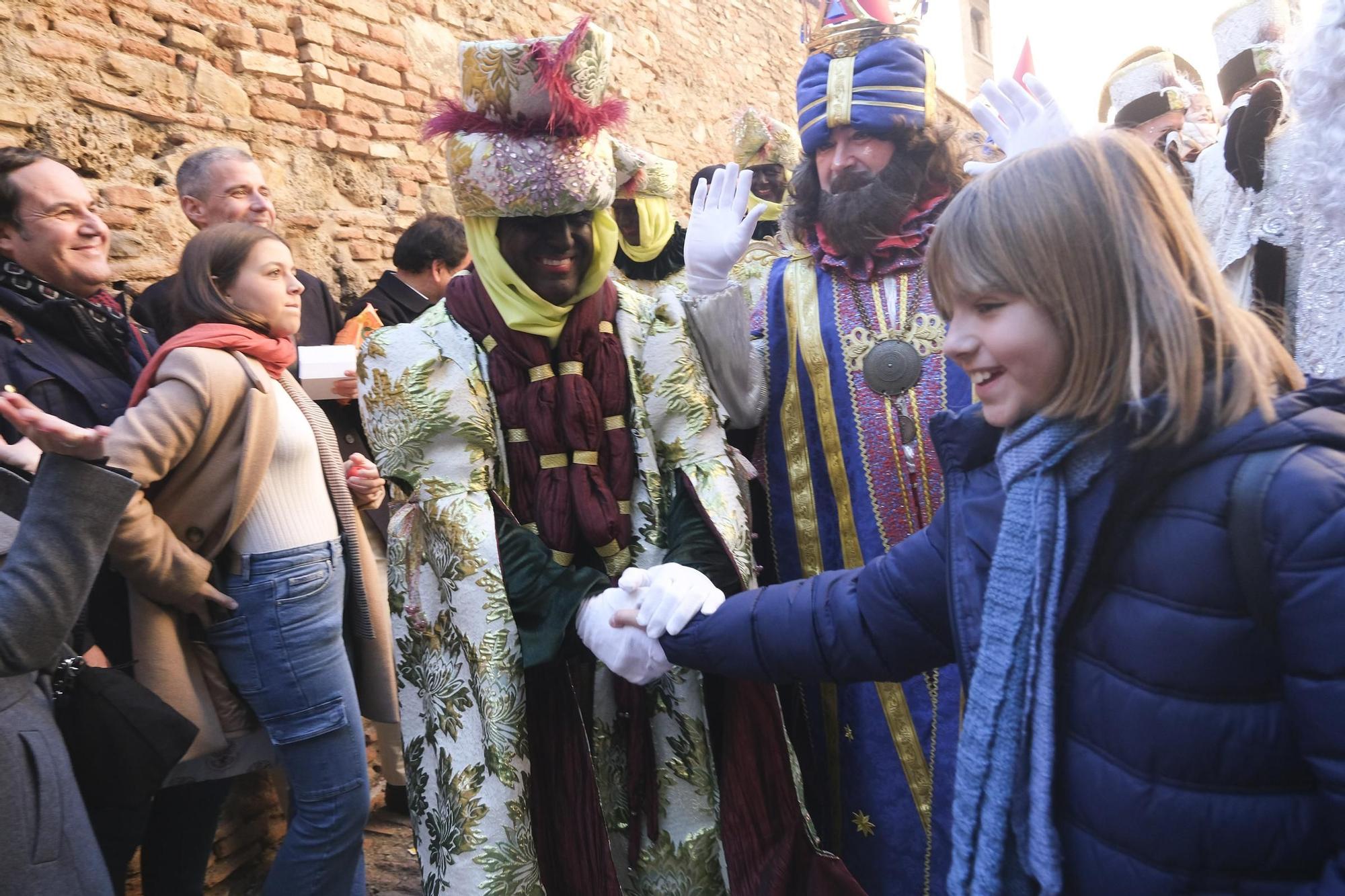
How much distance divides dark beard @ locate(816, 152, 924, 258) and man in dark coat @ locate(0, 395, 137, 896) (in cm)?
168

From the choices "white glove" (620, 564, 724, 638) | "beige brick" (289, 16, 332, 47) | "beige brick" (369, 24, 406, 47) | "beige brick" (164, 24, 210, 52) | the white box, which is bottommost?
"white glove" (620, 564, 724, 638)

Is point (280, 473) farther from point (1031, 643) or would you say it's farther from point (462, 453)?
point (1031, 643)

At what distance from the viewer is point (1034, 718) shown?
4.04 feet

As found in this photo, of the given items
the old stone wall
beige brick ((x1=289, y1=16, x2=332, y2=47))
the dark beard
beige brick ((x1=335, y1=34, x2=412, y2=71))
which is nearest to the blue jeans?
the dark beard

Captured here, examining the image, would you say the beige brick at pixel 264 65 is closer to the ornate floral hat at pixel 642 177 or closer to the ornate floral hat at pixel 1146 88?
the ornate floral hat at pixel 642 177

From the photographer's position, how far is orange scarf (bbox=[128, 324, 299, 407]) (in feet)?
7.64

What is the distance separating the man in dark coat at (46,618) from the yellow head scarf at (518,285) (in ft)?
2.50

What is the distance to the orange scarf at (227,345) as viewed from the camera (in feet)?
7.64

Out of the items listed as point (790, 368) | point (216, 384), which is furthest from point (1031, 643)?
point (216, 384)

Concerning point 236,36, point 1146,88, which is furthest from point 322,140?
point 1146,88

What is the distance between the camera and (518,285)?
1975 mm

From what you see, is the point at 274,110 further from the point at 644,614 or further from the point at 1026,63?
the point at 644,614

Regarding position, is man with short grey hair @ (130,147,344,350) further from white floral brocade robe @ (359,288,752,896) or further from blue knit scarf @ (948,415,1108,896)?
blue knit scarf @ (948,415,1108,896)

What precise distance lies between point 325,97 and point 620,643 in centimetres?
355
